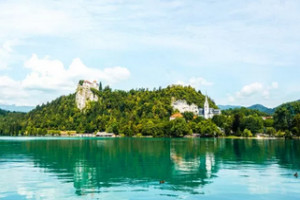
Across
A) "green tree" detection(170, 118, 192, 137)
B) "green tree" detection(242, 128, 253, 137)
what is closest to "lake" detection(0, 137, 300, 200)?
"green tree" detection(242, 128, 253, 137)

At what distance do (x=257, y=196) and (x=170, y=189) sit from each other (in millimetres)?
6352

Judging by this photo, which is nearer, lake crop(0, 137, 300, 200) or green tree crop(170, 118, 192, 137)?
lake crop(0, 137, 300, 200)

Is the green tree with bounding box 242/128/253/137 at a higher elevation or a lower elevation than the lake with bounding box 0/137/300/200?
higher

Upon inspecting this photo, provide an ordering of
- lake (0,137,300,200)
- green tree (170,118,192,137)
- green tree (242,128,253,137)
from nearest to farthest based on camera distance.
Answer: lake (0,137,300,200) < green tree (242,128,253,137) < green tree (170,118,192,137)

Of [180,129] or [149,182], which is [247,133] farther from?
[149,182]

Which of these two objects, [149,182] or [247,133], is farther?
[247,133]

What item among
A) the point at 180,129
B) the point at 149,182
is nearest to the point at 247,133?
the point at 180,129

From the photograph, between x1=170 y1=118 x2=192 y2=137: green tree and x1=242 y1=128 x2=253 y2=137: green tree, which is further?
x1=170 y1=118 x2=192 y2=137: green tree

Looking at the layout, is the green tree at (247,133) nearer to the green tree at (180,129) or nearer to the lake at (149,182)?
the green tree at (180,129)

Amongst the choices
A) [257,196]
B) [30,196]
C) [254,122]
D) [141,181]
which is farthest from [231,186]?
[254,122]

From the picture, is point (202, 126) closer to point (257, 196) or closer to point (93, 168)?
point (93, 168)

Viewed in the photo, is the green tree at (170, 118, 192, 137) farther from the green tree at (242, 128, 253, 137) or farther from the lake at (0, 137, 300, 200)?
the lake at (0, 137, 300, 200)

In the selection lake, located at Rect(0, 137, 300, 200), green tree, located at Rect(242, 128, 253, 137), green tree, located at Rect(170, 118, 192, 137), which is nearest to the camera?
lake, located at Rect(0, 137, 300, 200)

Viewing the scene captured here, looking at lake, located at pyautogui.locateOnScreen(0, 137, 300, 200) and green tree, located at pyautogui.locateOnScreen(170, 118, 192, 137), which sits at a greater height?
green tree, located at pyautogui.locateOnScreen(170, 118, 192, 137)
